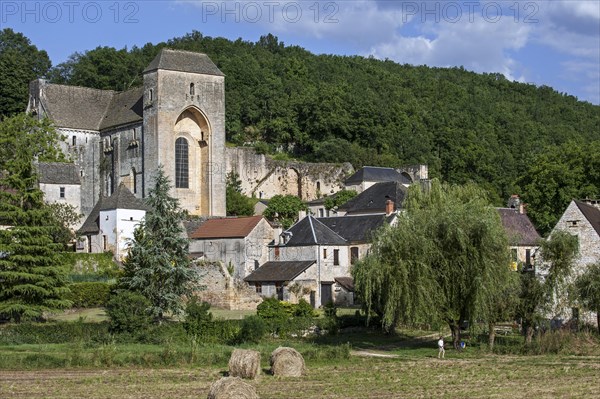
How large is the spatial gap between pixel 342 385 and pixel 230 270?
29.7 m

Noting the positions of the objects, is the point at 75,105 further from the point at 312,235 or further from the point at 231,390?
the point at 231,390

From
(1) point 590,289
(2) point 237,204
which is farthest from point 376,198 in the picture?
(1) point 590,289

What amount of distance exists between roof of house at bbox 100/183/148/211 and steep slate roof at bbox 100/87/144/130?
10284 mm

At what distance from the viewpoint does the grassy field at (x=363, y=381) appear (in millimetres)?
23016

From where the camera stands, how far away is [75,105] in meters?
74.4

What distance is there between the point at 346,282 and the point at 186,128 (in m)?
23.5

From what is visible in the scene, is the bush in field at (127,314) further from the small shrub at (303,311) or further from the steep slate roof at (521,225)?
the steep slate roof at (521,225)

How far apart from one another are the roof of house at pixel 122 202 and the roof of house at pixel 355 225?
1167cm

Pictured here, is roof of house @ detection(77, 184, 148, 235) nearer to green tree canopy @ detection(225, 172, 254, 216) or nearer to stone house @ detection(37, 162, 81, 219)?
stone house @ detection(37, 162, 81, 219)

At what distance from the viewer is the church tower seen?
66.8 meters

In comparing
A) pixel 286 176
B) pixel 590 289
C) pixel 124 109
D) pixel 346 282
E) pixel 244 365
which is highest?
pixel 124 109

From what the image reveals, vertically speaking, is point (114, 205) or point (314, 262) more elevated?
point (114, 205)

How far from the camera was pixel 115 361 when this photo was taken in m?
30.0

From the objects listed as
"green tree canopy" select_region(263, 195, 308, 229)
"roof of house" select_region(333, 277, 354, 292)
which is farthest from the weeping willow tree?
"green tree canopy" select_region(263, 195, 308, 229)
